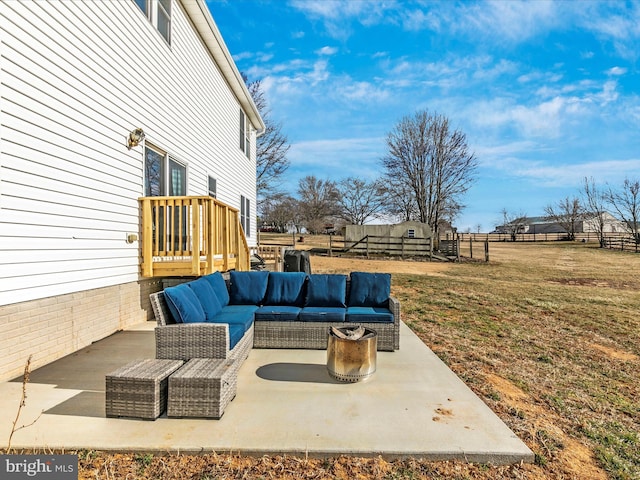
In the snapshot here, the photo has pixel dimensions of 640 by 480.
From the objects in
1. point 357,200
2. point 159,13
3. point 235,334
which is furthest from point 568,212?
point 235,334

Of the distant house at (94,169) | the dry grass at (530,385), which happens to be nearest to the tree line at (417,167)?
the distant house at (94,169)

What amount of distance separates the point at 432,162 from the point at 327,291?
79.9ft

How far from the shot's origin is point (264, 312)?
15.1 feet

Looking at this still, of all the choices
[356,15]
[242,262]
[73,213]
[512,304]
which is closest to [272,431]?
[73,213]

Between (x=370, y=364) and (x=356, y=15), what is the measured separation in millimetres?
8985

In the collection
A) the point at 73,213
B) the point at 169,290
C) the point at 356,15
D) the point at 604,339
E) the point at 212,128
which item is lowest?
the point at 604,339

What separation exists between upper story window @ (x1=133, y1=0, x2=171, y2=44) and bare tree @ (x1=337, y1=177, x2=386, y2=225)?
3574 cm

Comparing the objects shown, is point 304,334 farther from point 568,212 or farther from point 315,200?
point 568,212

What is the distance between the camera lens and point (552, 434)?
2.74m

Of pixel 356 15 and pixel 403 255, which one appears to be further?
pixel 403 255

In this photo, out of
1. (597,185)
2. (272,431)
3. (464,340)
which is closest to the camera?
(272,431)

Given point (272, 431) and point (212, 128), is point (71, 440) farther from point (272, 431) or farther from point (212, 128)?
point (212, 128)

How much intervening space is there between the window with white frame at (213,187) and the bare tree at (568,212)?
153 ft

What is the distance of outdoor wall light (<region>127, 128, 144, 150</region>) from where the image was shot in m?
5.52
